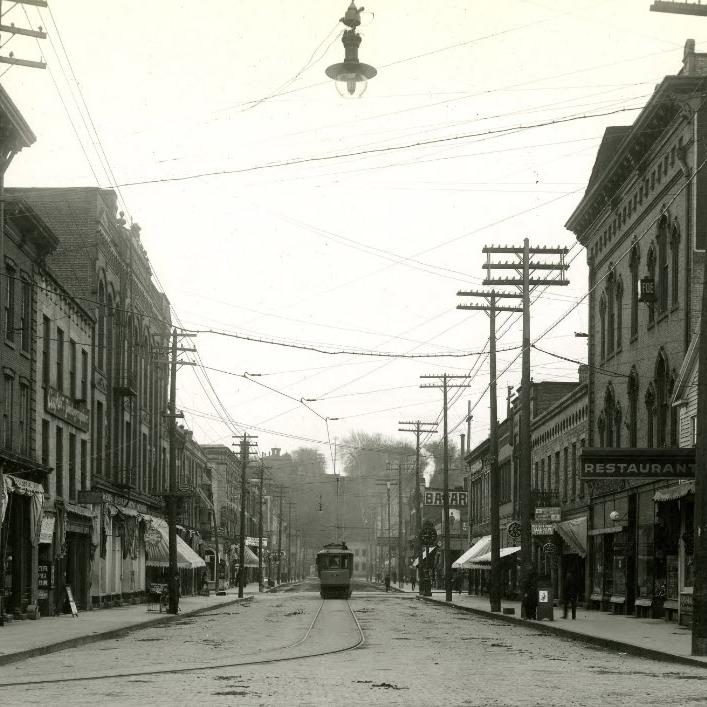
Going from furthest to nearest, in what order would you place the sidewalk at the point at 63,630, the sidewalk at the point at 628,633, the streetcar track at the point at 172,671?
the sidewalk at the point at 63,630 < the sidewalk at the point at 628,633 < the streetcar track at the point at 172,671

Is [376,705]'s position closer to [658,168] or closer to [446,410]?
[658,168]

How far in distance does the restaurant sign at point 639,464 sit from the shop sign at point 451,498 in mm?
41695

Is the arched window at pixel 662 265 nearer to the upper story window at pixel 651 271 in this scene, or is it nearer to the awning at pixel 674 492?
the upper story window at pixel 651 271

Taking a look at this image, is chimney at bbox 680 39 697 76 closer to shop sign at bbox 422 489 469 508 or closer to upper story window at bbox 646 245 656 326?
upper story window at bbox 646 245 656 326

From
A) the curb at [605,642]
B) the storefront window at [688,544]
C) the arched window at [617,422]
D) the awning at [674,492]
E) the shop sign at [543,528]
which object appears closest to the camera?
the curb at [605,642]

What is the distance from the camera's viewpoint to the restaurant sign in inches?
1054

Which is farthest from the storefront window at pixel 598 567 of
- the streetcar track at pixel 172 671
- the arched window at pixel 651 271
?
the streetcar track at pixel 172 671

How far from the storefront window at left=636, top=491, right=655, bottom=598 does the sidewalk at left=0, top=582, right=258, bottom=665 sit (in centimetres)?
1379

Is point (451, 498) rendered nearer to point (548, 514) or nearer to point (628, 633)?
point (548, 514)

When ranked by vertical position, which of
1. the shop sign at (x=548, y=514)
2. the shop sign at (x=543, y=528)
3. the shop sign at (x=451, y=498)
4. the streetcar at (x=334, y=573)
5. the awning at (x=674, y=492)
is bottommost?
the streetcar at (x=334, y=573)

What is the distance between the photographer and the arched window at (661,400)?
1303 inches

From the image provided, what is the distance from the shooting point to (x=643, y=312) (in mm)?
35562

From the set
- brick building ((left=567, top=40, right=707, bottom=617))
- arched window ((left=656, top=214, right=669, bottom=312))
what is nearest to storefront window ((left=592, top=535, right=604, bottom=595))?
brick building ((left=567, top=40, right=707, bottom=617))

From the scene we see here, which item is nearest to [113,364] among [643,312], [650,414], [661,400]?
[643,312]
